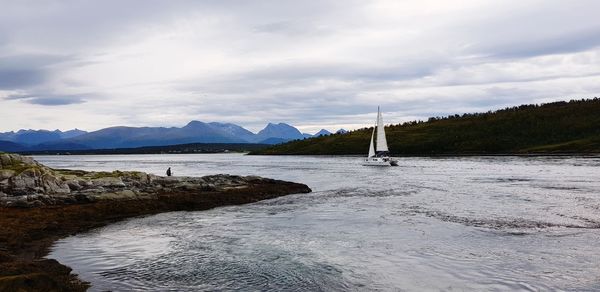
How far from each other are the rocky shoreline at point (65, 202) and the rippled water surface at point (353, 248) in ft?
5.44

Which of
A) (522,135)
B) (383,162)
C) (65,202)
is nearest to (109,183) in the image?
(65,202)

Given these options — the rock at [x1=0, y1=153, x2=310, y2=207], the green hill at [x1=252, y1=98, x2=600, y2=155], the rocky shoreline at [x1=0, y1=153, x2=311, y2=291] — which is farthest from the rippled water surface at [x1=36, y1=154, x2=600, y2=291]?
the green hill at [x1=252, y1=98, x2=600, y2=155]

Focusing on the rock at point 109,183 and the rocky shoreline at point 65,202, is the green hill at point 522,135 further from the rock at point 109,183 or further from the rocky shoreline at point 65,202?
the rock at point 109,183

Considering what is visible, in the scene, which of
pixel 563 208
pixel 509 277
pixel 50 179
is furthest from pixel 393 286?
pixel 50 179

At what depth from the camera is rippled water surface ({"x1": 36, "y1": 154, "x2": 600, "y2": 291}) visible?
18.8m

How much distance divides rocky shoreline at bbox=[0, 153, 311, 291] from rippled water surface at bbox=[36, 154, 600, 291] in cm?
166

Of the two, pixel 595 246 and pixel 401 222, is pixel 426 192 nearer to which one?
pixel 401 222

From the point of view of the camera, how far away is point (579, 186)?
5366 centimetres

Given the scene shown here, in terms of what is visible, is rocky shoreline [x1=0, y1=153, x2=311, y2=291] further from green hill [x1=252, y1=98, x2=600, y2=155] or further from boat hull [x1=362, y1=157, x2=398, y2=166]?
green hill [x1=252, y1=98, x2=600, y2=155]

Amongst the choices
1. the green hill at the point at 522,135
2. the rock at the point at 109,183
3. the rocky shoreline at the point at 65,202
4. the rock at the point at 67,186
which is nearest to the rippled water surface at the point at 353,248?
the rocky shoreline at the point at 65,202

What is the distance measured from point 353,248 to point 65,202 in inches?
965

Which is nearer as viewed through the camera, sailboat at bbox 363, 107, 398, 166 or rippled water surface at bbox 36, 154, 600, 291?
rippled water surface at bbox 36, 154, 600, 291

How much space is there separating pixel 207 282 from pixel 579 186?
49021 mm

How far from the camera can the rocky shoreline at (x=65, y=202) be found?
61.1 ft
